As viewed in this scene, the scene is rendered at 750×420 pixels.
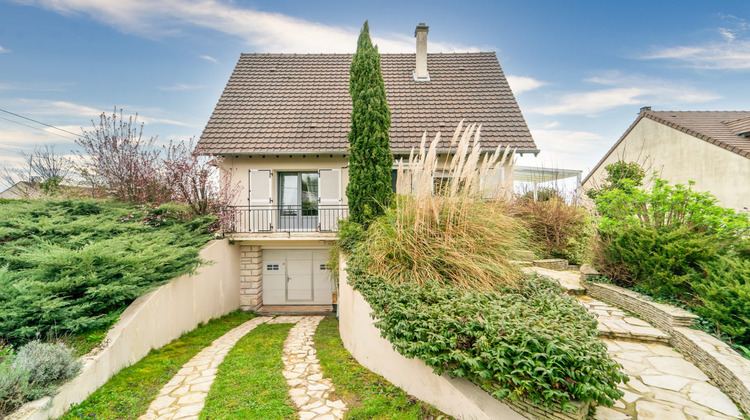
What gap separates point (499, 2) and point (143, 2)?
28.0 ft

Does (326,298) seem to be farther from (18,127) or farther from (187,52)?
(18,127)

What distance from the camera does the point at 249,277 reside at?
923cm

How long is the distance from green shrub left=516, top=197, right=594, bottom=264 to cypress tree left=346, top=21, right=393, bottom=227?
11.4ft

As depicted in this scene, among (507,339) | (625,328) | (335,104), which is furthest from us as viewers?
(335,104)

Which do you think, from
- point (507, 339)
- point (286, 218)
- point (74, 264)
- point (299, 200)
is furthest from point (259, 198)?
point (507, 339)

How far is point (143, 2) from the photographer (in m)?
7.35

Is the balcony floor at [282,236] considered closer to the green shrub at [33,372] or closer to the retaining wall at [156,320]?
the retaining wall at [156,320]

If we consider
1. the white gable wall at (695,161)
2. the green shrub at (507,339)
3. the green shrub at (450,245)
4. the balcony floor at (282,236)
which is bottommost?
the green shrub at (507,339)

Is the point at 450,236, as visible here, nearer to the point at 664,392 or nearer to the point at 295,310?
the point at 664,392

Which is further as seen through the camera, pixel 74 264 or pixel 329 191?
pixel 329 191

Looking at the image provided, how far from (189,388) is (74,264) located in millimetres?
2214

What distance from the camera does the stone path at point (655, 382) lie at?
7.65 ft

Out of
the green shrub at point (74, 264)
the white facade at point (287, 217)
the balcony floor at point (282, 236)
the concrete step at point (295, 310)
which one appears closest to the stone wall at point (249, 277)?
the white facade at point (287, 217)

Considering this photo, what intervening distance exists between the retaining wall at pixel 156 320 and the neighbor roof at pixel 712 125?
15001mm
